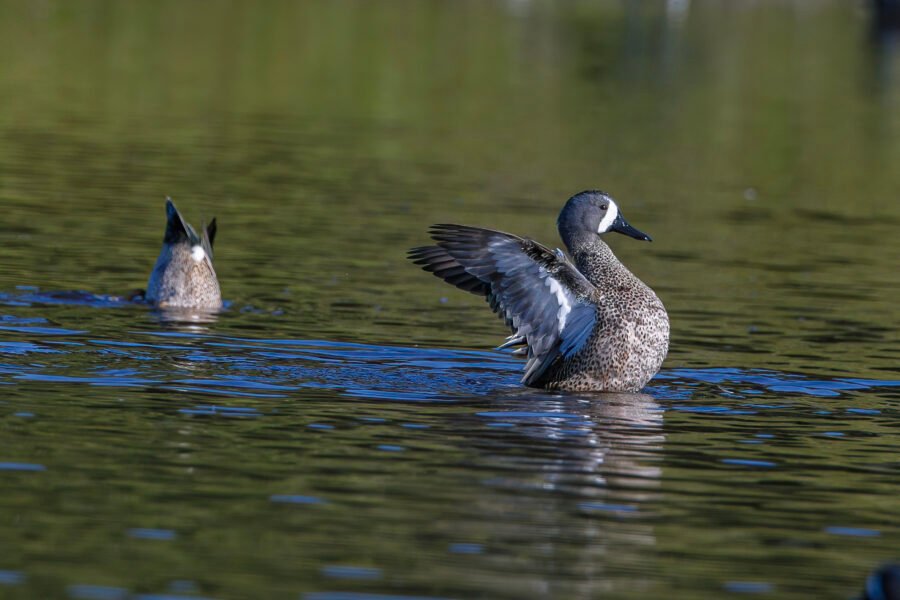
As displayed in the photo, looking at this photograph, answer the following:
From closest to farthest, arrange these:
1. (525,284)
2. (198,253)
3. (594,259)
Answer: (525,284) → (594,259) → (198,253)

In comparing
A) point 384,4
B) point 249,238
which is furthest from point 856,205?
point 384,4

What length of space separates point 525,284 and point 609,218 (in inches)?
44.6

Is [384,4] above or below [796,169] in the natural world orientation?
above

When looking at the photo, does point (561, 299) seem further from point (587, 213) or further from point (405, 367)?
point (405, 367)

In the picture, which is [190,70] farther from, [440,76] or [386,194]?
[386,194]

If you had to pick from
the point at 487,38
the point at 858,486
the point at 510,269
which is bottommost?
the point at 858,486

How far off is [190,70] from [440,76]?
237 inches

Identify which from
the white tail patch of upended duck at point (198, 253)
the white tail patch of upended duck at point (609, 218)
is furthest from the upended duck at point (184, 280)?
the white tail patch of upended duck at point (609, 218)

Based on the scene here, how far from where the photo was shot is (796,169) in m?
25.8

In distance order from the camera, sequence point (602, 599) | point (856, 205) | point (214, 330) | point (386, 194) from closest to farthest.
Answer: point (602, 599) < point (214, 330) < point (386, 194) < point (856, 205)

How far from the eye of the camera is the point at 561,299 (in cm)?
1054

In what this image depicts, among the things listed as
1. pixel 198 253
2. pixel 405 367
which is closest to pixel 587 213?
pixel 405 367

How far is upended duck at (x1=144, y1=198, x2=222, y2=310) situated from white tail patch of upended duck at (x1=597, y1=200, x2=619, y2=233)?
347cm

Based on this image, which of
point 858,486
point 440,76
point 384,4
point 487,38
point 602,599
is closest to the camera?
point 602,599
